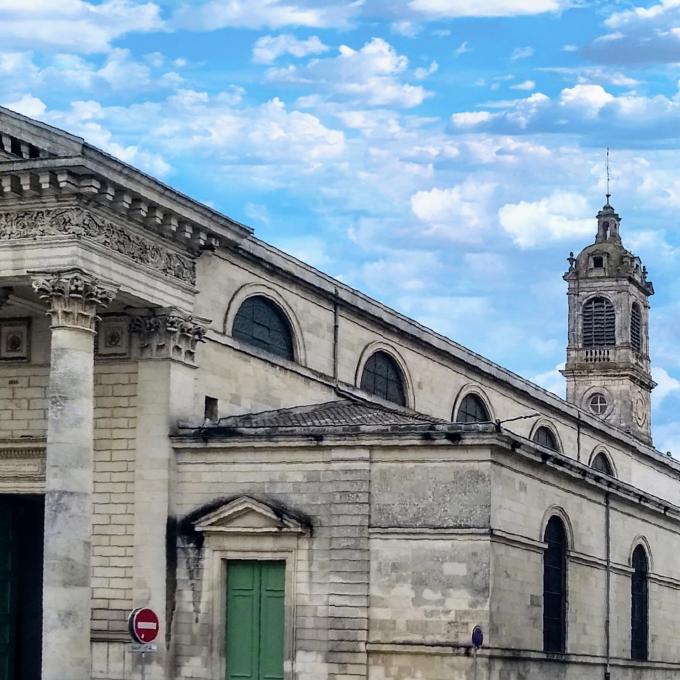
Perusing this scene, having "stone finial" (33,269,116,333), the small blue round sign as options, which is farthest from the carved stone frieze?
the small blue round sign

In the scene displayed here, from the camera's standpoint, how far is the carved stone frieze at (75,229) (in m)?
34.5

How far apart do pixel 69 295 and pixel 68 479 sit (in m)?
3.55

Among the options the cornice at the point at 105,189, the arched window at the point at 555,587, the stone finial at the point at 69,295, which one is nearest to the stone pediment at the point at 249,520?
the stone finial at the point at 69,295

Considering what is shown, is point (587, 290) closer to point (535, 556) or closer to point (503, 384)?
point (503, 384)

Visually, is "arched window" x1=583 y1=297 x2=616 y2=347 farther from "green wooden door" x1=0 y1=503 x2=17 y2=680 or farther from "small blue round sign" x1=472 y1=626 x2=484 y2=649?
"small blue round sign" x1=472 y1=626 x2=484 y2=649

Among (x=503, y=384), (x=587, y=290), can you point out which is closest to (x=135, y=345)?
(x=503, y=384)

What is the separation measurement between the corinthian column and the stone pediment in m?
3.37

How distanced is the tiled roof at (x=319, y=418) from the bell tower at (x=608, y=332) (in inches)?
1713

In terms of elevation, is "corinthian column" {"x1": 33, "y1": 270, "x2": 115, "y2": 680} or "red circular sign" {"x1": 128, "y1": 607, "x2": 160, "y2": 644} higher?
"corinthian column" {"x1": 33, "y1": 270, "x2": 115, "y2": 680}

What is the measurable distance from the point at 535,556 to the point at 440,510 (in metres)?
3.83

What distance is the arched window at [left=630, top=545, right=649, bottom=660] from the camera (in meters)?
47.2

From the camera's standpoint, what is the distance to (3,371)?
38.7m

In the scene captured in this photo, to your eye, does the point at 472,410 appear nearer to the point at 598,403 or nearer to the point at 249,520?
the point at 249,520

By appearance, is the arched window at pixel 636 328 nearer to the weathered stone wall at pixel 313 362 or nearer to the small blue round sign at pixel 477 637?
the weathered stone wall at pixel 313 362
